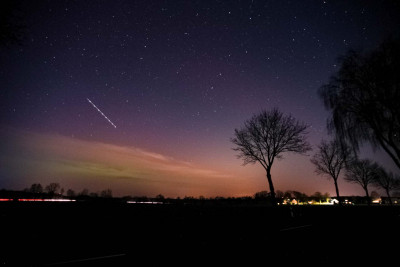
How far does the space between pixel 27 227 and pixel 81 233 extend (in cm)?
199

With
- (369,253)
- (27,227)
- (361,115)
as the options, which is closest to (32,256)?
(27,227)

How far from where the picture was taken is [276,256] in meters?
4.89

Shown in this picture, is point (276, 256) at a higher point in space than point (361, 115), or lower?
lower

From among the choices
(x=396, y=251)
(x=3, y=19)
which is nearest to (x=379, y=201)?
(x=396, y=251)

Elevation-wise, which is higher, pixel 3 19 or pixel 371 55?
pixel 371 55

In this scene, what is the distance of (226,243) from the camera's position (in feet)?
20.7

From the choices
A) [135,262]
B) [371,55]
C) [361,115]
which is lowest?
[135,262]

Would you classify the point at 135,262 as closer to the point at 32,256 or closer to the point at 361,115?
the point at 32,256

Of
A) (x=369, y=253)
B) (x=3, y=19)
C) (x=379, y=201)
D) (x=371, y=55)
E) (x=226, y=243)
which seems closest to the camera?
(x=369, y=253)

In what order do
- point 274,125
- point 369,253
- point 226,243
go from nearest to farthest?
1. point 369,253
2. point 226,243
3. point 274,125

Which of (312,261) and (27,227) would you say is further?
(27,227)

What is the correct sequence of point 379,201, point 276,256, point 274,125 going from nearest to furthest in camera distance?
point 276,256
point 274,125
point 379,201

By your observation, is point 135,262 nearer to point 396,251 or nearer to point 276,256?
point 276,256

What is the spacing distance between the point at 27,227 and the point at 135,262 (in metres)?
5.57
